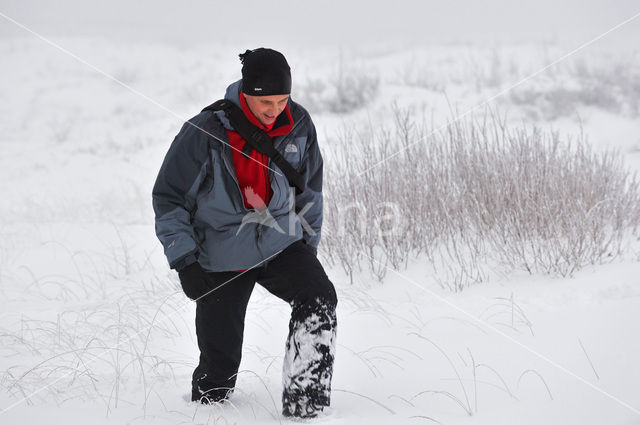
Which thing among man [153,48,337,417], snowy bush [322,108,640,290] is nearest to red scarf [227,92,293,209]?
man [153,48,337,417]

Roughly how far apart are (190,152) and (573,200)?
126 inches

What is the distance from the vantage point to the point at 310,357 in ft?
7.43

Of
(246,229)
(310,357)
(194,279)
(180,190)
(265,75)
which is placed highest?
(265,75)

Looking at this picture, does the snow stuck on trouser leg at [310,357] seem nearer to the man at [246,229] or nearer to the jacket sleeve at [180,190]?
the man at [246,229]

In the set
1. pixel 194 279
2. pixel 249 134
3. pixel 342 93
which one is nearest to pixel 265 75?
pixel 249 134

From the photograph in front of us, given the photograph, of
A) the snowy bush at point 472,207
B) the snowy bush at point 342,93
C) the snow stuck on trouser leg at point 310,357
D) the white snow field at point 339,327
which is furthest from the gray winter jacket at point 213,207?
the snowy bush at point 342,93

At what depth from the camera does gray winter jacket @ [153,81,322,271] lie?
2354mm

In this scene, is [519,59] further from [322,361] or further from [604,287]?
[322,361]

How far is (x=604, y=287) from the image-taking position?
3709 millimetres

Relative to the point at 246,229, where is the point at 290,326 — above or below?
below

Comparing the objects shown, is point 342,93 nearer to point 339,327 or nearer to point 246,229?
point 339,327

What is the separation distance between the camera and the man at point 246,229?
2.29m

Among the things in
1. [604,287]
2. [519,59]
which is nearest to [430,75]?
[519,59]

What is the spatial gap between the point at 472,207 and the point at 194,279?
119 inches
